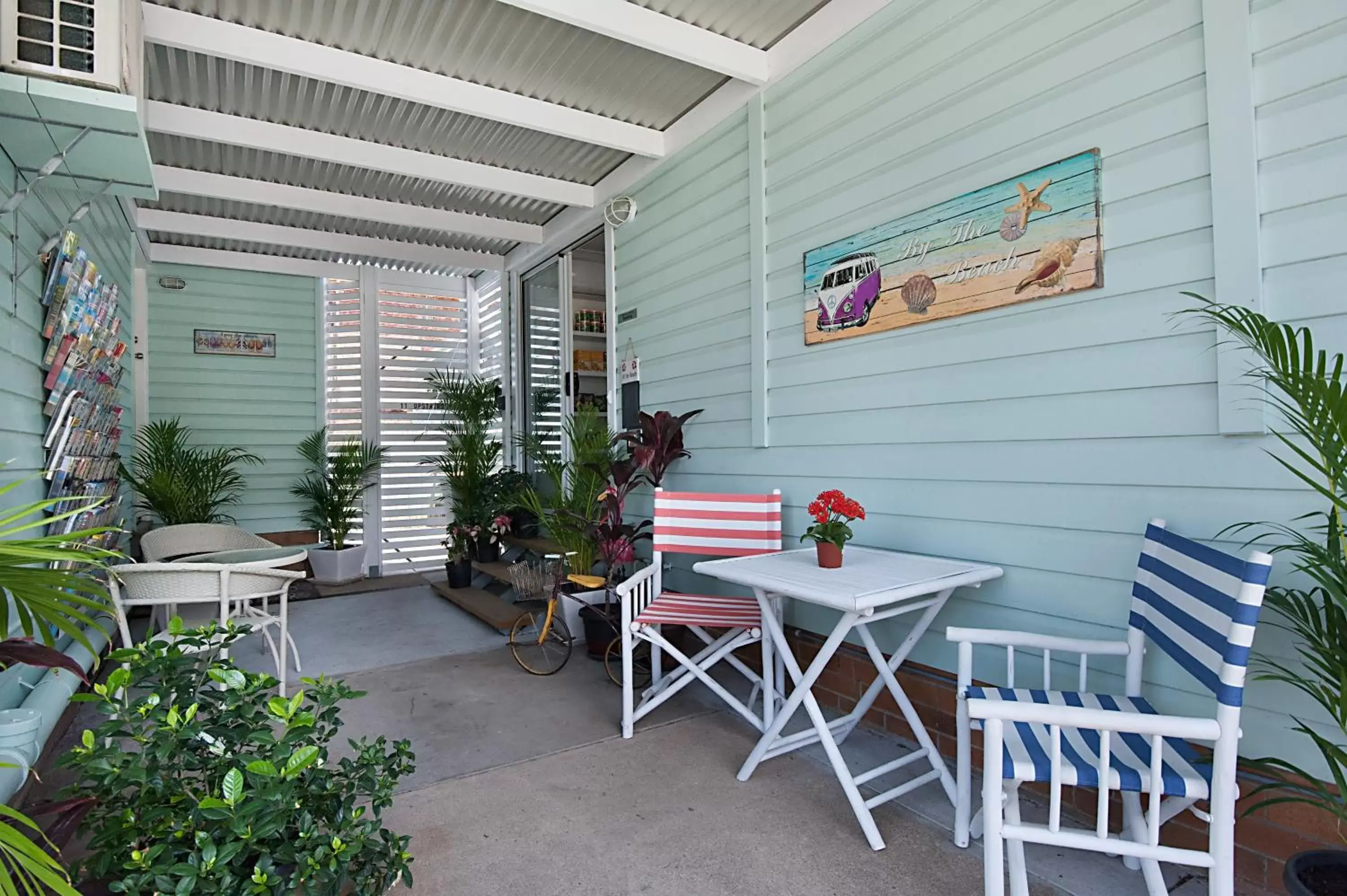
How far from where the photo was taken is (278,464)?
7.16 meters

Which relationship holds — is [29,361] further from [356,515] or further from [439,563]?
[439,563]

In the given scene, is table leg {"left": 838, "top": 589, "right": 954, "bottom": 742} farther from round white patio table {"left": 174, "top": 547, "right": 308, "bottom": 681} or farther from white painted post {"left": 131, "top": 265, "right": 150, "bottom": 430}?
Answer: white painted post {"left": 131, "top": 265, "right": 150, "bottom": 430}

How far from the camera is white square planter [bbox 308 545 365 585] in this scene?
→ 689 cm

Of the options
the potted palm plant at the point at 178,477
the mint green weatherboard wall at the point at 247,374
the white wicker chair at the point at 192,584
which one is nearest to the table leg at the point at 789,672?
the white wicker chair at the point at 192,584

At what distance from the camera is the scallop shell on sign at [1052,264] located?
2.38 m

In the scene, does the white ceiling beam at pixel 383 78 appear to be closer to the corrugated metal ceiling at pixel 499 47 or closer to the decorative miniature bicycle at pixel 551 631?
the corrugated metal ceiling at pixel 499 47

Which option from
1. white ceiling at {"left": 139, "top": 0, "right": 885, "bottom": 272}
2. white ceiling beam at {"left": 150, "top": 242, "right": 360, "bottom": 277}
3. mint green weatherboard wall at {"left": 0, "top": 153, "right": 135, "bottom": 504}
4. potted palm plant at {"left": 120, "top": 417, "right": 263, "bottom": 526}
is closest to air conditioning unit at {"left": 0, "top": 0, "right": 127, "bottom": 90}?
mint green weatherboard wall at {"left": 0, "top": 153, "right": 135, "bottom": 504}

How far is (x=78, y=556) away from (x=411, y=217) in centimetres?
519

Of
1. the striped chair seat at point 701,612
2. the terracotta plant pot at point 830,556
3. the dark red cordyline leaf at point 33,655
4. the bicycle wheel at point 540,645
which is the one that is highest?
the dark red cordyline leaf at point 33,655

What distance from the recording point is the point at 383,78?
3650mm

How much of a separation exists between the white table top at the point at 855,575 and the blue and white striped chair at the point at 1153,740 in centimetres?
37

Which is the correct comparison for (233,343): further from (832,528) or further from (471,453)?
(832,528)

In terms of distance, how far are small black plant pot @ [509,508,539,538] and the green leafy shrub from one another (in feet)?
14.2

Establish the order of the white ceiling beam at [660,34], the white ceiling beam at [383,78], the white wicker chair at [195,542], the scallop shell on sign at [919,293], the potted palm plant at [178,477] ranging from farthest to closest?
the potted palm plant at [178,477] → the white wicker chair at [195,542] → the white ceiling beam at [383,78] → the white ceiling beam at [660,34] → the scallop shell on sign at [919,293]
